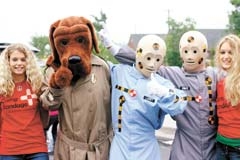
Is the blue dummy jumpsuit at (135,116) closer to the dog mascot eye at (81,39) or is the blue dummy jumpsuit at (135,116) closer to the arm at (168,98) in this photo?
the arm at (168,98)

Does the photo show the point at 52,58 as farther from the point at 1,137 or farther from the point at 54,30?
the point at 1,137

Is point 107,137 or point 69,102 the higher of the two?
point 69,102

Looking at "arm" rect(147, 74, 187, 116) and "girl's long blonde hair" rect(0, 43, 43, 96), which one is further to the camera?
"girl's long blonde hair" rect(0, 43, 43, 96)

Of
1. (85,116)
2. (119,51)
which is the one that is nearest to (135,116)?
(85,116)

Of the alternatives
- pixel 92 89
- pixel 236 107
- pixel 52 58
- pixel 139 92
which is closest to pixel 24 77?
pixel 52 58

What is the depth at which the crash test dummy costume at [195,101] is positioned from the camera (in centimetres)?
409

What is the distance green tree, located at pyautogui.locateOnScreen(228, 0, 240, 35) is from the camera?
3256 centimetres

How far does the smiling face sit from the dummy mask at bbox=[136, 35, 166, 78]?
3.50ft

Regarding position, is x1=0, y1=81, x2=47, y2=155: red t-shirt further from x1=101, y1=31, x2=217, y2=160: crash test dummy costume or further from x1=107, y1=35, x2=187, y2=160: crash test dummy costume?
x1=101, y1=31, x2=217, y2=160: crash test dummy costume

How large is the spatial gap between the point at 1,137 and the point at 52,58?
882 millimetres

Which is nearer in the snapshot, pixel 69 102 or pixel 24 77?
pixel 69 102

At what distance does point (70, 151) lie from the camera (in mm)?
4008

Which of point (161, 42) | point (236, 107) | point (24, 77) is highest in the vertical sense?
point (161, 42)

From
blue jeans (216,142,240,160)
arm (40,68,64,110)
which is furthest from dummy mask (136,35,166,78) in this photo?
blue jeans (216,142,240,160)
